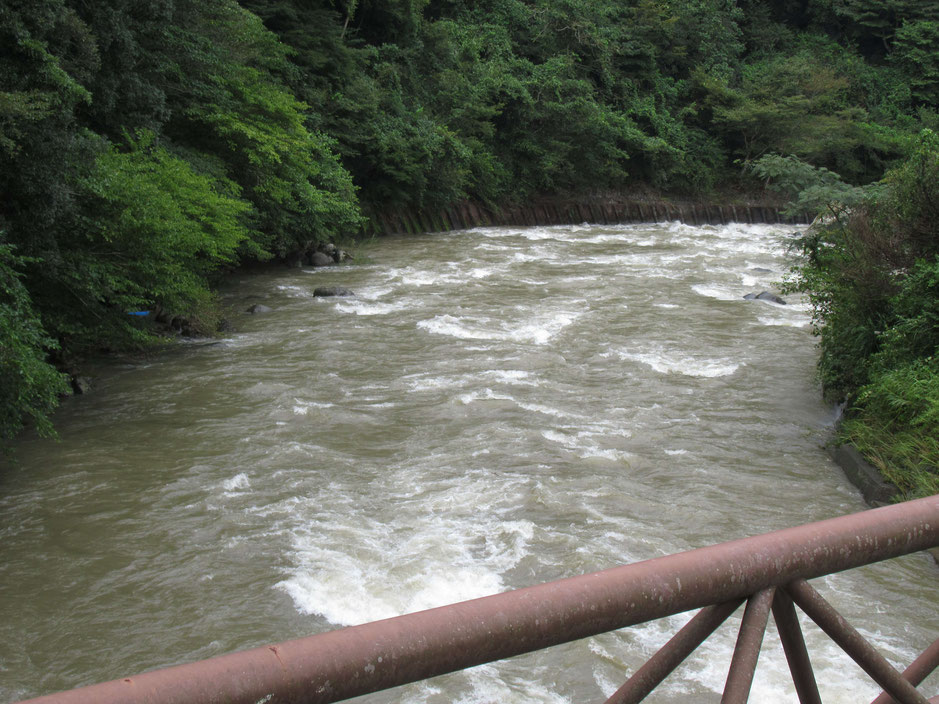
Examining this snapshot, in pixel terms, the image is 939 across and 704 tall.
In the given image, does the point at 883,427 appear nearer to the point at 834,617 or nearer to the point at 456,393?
the point at 456,393

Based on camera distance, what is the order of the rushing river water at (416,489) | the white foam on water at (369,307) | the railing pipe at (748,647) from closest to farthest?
the railing pipe at (748,647) → the rushing river water at (416,489) → the white foam on water at (369,307)

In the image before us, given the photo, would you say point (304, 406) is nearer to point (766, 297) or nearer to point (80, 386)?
point (80, 386)

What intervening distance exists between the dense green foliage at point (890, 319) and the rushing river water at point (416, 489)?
0.67 meters

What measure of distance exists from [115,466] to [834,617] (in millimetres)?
8441

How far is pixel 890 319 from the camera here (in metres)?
9.77

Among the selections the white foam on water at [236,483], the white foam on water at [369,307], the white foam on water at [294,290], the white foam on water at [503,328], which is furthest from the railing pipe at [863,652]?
the white foam on water at [294,290]

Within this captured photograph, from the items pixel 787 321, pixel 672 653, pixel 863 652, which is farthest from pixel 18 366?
pixel 787 321

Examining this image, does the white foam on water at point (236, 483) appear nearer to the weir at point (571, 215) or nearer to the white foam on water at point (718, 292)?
the white foam on water at point (718, 292)

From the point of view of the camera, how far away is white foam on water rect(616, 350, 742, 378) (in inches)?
501

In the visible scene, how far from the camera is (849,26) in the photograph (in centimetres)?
5544

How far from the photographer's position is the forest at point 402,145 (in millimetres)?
9570

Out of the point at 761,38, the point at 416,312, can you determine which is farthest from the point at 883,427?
the point at 761,38

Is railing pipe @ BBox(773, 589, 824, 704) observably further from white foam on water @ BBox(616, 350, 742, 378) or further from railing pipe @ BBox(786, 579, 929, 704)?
white foam on water @ BBox(616, 350, 742, 378)

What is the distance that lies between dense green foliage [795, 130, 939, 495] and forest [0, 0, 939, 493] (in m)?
0.03
